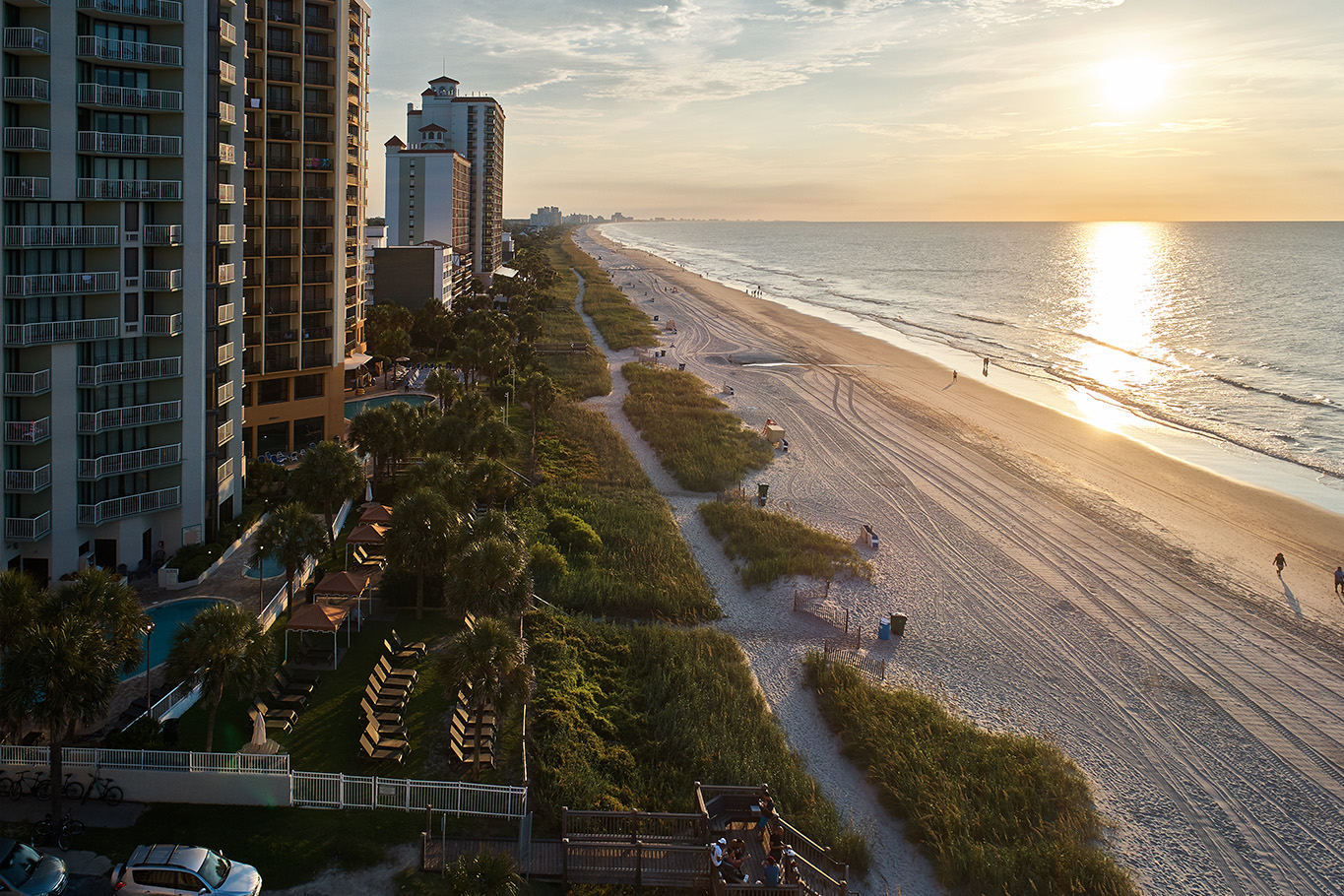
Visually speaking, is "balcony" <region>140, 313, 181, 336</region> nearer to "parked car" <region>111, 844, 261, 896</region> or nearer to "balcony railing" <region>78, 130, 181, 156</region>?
"balcony railing" <region>78, 130, 181, 156</region>

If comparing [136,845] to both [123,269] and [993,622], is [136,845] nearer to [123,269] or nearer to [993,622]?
[123,269]

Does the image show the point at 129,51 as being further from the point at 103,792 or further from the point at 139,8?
the point at 103,792

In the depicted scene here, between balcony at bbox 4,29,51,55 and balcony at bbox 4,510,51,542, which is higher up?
balcony at bbox 4,29,51,55

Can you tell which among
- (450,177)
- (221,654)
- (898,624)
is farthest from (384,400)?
(450,177)

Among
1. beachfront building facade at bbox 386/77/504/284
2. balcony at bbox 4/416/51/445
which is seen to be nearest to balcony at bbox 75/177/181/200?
balcony at bbox 4/416/51/445

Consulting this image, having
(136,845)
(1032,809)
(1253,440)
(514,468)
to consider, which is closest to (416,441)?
(514,468)
